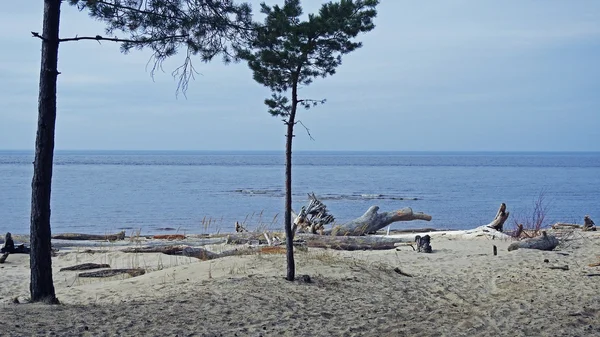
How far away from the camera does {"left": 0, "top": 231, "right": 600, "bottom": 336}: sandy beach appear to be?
862cm

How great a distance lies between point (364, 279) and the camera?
11555 mm

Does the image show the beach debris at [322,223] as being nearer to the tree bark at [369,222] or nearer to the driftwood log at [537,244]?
the tree bark at [369,222]

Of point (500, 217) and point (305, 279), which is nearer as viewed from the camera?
point (305, 279)

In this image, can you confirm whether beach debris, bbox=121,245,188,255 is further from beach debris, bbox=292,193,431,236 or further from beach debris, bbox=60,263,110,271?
beach debris, bbox=292,193,431,236

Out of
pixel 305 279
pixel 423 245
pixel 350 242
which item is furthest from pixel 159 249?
pixel 305 279

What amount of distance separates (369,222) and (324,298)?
10298 mm

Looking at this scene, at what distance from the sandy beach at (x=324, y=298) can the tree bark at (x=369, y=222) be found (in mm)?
4717

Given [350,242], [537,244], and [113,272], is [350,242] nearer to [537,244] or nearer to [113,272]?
[537,244]

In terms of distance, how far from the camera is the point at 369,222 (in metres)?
20.4

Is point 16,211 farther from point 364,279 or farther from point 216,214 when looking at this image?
point 364,279

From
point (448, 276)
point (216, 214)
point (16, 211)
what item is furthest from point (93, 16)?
point (16, 211)

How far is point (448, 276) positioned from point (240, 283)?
13.5 ft

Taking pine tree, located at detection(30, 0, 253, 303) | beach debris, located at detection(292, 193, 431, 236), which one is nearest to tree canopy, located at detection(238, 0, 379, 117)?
pine tree, located at detection(30, 0, 253, 303)

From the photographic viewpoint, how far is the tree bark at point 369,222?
1952cm
